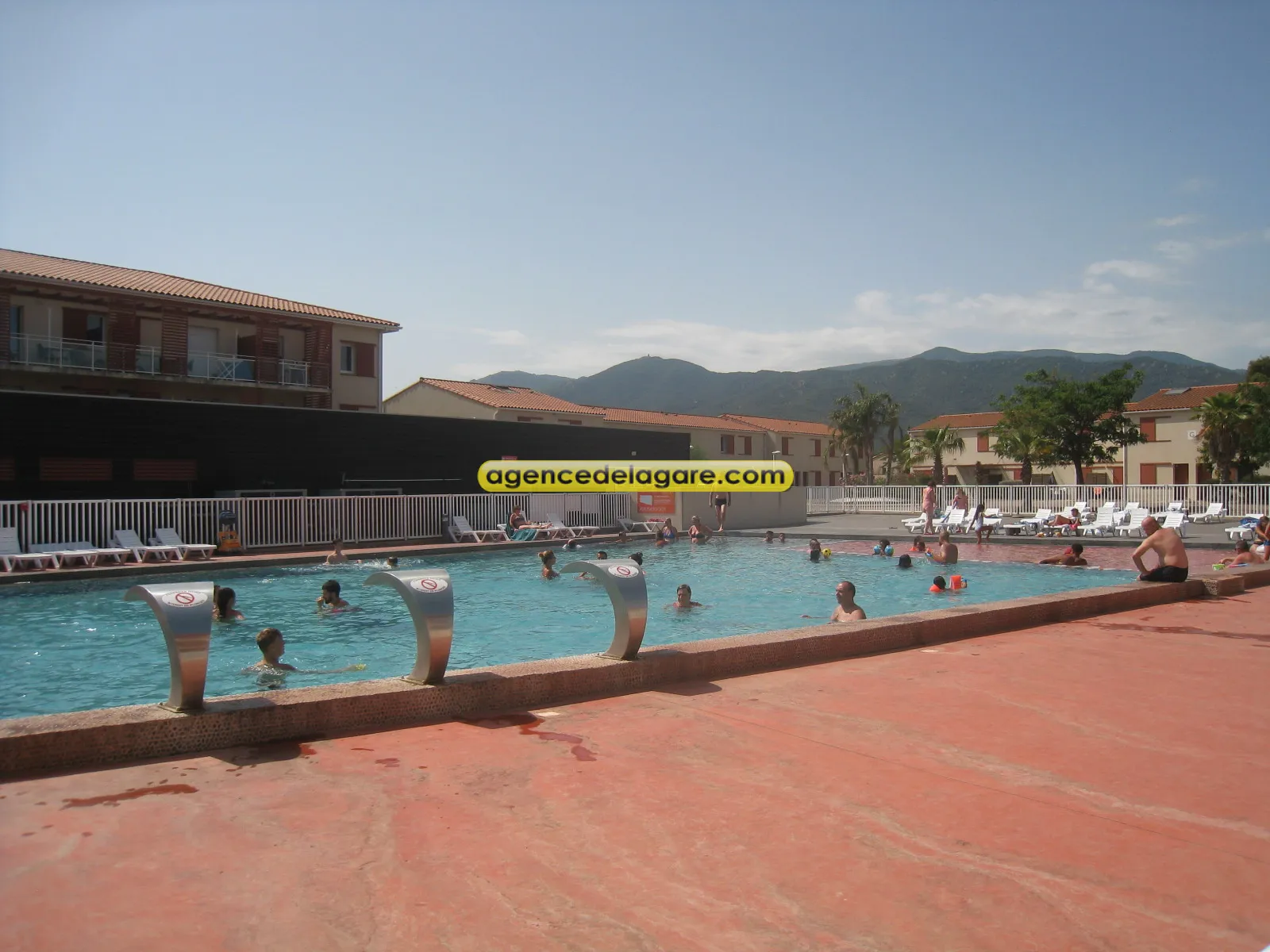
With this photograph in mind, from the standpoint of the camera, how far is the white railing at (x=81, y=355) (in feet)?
90.7

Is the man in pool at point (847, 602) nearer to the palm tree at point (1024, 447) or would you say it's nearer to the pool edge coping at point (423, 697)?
the pool edge coping at point (423, 697)

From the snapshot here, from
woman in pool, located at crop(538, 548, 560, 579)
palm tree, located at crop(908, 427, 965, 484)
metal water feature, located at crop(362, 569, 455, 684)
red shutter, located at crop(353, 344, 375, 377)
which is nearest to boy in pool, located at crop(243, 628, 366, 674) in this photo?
metal water feature, located at crop(362, 569, 455, 684)

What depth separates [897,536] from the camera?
26.7 m

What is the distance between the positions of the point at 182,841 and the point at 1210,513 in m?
31.2

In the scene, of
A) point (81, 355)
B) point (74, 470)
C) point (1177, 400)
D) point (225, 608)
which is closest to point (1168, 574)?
point (225, 608)

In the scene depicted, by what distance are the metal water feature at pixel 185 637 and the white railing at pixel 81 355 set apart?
27721 millimetres

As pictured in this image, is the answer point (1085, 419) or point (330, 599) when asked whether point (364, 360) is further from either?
point (1085, 419)

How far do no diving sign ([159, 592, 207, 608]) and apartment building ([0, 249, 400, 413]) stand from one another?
2743 centimetres

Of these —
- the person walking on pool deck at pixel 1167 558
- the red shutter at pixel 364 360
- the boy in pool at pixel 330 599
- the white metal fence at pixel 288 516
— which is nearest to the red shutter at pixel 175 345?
the red shutter at pixel 364 360

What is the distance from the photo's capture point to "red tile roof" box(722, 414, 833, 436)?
66.6m

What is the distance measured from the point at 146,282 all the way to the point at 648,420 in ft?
97.9

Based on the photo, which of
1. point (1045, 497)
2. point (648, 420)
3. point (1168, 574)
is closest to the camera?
point (1168, 574)

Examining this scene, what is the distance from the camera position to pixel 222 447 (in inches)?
938

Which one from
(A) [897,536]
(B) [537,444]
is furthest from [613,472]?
(A) [897,536]
